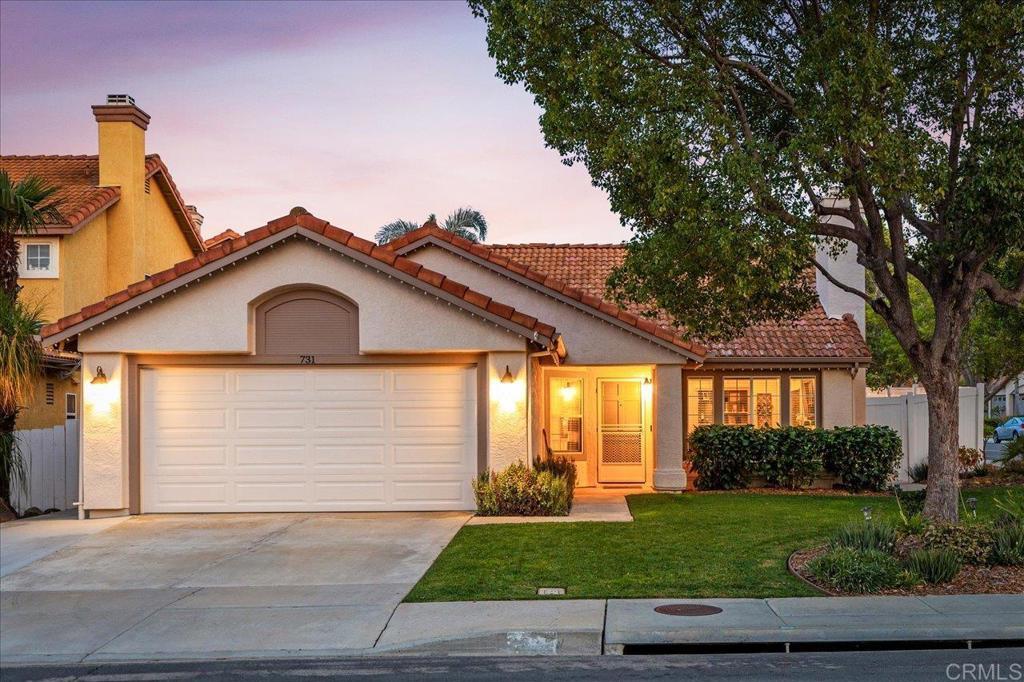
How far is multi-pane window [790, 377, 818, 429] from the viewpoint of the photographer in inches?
882

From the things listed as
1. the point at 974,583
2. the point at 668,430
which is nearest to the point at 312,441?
the point at 668,430

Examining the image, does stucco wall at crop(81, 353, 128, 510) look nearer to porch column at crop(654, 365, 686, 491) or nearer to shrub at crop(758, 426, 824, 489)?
porch column at crop(654, 365, 686, 491)

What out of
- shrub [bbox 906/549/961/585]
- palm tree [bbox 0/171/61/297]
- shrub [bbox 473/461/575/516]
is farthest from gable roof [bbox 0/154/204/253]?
shrub [bbox 906/549/961/585]

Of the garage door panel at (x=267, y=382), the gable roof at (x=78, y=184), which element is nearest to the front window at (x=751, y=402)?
the garage door panel at (x=267, y=382)

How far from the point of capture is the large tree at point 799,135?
12.9 metres

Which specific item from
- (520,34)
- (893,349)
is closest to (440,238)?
(520,34)

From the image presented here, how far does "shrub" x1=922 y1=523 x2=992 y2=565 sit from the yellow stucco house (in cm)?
1609

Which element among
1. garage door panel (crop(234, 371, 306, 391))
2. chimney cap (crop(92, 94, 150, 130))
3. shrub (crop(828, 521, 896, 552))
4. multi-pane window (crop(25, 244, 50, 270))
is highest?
chimney cap (crop(92, 94, 150, 130))

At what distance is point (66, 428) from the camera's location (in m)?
20.2

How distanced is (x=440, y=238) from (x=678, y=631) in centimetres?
1322

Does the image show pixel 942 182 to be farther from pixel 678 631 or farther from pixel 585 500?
pixel 585 500

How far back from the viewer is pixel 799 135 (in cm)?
1376

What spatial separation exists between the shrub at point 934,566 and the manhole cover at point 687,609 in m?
2.34

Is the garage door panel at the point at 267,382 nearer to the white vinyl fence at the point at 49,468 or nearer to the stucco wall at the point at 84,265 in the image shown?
the white vinyl fence at the point at 49,468
